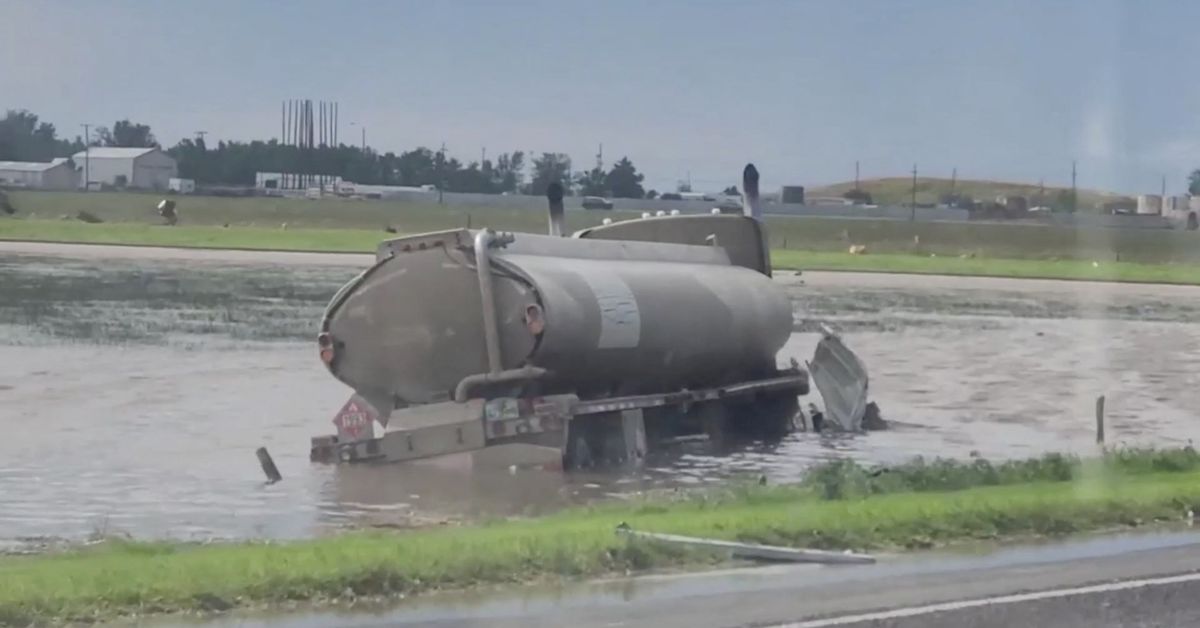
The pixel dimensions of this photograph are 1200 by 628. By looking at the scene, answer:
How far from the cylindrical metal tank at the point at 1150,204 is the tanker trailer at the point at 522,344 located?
7.17 metres

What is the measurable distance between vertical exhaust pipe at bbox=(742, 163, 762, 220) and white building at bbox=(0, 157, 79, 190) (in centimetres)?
6667

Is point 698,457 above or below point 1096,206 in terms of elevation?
below

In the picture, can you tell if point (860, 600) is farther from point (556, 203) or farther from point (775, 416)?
point (775, 416)

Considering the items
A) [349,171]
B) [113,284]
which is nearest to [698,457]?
[113,284]

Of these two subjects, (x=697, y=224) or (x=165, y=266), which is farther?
(x=165, y=266)

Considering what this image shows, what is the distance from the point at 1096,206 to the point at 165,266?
35579 millimetres

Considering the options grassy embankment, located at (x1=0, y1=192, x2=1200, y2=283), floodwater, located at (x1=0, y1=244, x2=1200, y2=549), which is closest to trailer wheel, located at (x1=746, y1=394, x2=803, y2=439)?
floodwater, located at (x1=0, y1=244, x2=1200, y2=549)

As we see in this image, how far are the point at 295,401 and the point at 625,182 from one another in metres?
25.6

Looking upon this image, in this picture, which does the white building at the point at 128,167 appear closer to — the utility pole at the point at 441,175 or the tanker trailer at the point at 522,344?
the utility pole at the point at 441,175

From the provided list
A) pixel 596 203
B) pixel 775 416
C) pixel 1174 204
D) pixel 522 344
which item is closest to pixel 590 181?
pixel 596 203

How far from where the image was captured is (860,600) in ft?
35.9

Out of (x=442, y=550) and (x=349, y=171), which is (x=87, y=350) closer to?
(x=442, y=550)

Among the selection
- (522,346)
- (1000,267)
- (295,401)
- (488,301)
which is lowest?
(295,401)

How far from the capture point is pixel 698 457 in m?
22.1
